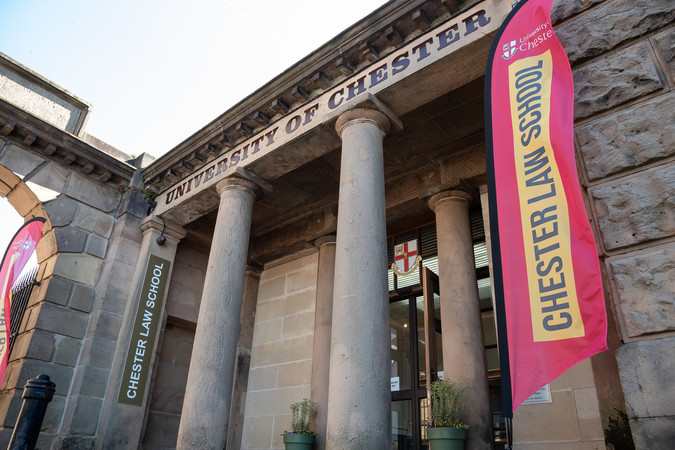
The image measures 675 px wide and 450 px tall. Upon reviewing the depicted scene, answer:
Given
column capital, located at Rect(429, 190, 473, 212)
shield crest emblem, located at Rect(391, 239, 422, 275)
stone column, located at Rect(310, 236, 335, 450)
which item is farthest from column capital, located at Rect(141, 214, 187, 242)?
column capital, located at Rect(429, 190, 473, 212)

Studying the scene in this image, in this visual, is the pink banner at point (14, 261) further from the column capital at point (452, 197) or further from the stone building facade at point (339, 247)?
the column capital at point (452, 197)

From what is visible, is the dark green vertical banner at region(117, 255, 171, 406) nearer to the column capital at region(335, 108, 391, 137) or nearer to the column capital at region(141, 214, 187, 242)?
the column capital at region(141, 214, 187, 242)

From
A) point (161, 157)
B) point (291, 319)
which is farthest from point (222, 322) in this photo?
point (161, 157)

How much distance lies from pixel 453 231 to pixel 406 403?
3410mm

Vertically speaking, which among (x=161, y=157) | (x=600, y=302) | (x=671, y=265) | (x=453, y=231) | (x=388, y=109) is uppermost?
(x=161, y=157)

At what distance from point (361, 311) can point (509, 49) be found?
3.29 meters

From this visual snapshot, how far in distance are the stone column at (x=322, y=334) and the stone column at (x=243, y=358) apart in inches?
89.0

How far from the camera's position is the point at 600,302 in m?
3.40

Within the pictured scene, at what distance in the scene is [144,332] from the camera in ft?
32.0

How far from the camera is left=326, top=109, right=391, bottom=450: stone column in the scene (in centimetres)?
497

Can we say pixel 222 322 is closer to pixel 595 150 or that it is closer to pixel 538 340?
pixel 538 340

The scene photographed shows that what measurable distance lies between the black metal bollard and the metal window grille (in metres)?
6.53

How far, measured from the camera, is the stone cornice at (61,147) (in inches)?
368

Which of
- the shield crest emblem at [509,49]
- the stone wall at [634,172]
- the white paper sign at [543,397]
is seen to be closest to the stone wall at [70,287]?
the white paper sign at [543,397]
